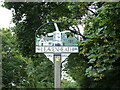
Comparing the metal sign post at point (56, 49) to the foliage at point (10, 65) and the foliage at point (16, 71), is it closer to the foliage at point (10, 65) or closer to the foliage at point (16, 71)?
the foliage at point (16, 71)

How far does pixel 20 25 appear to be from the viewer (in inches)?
295

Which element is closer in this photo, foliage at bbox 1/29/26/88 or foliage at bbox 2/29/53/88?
foliage at bbox 2/29/53/88

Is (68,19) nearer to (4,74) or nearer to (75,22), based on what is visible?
(75,22)

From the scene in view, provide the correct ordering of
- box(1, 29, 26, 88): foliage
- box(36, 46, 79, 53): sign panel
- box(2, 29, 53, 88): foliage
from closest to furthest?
1. box(36, 46, 79, 53): sign panel
2. box(2, 29, 53, 88): foliage
3. box(1, 29, 26, 88): foliage

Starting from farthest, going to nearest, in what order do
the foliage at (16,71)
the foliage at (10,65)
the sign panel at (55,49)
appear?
the foliage at (10,65) < the foliage at (16,71) < the sign panel at (55,49)

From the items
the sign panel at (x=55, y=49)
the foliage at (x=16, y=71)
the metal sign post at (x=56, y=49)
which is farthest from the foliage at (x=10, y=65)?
the sign panel at (x=55, y=49)

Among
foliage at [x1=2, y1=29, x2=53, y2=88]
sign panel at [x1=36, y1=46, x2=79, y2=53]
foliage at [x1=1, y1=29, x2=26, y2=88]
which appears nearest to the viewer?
sign panel at [x1=36, y1=46, x2=79, y2=53]

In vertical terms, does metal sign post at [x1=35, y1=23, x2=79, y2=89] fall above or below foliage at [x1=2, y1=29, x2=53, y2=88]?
above

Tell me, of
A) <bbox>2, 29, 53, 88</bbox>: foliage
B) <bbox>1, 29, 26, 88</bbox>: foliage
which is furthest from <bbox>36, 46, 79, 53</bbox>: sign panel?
<bbox>1, 29, 26, 88</bbox>: foliage

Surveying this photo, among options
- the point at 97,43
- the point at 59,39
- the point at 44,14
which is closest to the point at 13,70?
the point at 44,14

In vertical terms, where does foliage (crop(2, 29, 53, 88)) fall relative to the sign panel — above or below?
below

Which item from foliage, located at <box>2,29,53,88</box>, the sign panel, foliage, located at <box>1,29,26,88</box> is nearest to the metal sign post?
the sign panel

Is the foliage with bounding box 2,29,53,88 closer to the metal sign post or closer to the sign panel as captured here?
the metal sign post

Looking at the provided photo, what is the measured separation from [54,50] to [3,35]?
6320 mm
